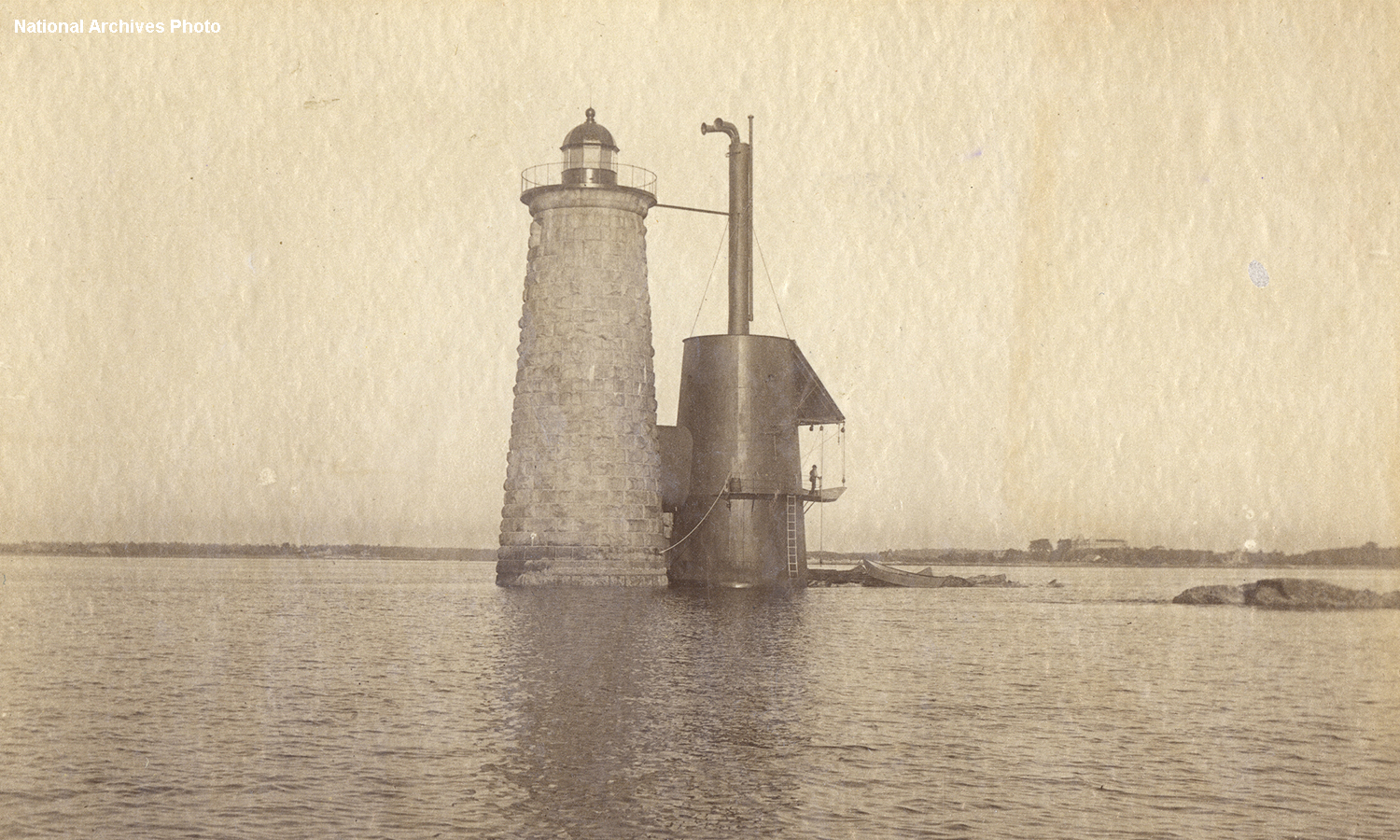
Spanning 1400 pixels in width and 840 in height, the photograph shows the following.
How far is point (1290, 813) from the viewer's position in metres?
13.7

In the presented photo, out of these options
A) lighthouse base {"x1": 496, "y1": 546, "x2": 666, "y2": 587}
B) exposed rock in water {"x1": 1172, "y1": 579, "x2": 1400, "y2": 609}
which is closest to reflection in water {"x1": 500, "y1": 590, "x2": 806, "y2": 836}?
lighthouse base {"x1": 496, "y1": 546, "x2": 666, "y2": 587}

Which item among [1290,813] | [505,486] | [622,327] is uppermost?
[622,327]

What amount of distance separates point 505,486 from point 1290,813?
3410cm

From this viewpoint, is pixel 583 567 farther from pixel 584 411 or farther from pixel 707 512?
pixel 584 411

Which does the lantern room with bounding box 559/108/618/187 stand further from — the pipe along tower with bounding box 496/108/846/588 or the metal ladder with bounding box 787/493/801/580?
the metal ladder with bounding box 787/493/801/580

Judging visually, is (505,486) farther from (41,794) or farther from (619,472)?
(41,794)

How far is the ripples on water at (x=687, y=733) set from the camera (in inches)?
519

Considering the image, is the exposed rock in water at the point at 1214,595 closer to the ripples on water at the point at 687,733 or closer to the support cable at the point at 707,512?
the ripples on water at the point at 687,733

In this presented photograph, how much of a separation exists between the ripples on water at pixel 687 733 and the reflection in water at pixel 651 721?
0.24ft

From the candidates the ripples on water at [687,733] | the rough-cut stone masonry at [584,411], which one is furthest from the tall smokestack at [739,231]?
the ripples on water at [687,733]

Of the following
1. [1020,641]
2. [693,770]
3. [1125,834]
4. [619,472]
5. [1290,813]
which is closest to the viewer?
[1125,834]

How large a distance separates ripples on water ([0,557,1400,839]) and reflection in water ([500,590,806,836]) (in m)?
0.07

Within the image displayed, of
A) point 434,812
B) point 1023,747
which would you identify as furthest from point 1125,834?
point 434,812

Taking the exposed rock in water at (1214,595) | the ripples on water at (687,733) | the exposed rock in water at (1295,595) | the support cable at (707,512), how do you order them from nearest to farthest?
the ripples on water at (687,733), the support cable at (707,512), the exposed rock in water at (1295,595), the exposed rock in water at (1214,595)
